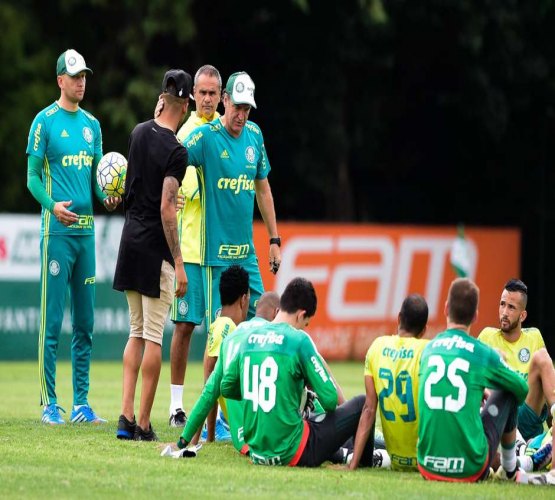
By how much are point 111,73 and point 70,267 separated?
1487cm

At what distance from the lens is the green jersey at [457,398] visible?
333 inches

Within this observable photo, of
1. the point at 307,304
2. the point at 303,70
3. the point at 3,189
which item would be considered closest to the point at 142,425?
the point at 307,304

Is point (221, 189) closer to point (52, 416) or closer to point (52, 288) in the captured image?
point (52, 288)

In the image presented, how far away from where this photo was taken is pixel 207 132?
11000mm

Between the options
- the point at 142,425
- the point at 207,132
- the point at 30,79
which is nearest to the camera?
the point at 142,425

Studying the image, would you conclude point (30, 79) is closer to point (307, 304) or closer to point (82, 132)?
point (82, 132)

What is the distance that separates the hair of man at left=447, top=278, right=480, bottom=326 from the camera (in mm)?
8469

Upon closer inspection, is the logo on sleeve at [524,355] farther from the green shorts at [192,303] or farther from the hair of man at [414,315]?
the green shorts at [192,303]

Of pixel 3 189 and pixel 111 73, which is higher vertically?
pixel 111 73

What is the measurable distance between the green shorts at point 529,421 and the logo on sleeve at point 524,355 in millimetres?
362

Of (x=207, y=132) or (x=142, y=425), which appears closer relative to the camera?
(x=142, y=425)

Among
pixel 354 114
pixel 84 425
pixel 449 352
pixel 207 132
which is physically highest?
pixel 354 114

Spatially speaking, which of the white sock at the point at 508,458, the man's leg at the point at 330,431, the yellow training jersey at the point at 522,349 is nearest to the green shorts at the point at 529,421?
the yellow training jersey at the point at 522,349

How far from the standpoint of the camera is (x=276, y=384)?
8875 millimetres
